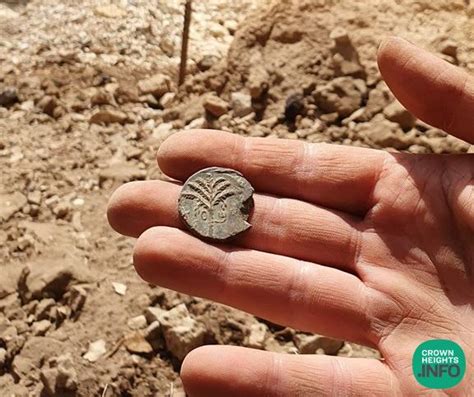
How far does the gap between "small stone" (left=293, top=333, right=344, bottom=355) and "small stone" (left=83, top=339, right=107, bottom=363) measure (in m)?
0.91

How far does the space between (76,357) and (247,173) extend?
45.1 inches

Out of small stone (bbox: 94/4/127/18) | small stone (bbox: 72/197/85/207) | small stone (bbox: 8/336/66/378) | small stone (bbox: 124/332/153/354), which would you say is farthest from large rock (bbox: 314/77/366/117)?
small stone (bbox: 8/336/66/378)

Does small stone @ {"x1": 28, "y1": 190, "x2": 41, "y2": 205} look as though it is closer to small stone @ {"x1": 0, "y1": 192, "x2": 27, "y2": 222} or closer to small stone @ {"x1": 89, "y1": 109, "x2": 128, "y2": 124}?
small stone @ {"x1": 0, "y1": 192, "x2": 27, "y2": 222}

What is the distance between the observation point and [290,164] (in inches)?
109

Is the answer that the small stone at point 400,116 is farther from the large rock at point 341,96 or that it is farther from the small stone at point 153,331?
the small stone at point 153,331

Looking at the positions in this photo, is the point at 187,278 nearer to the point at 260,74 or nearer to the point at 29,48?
the point at 260,74

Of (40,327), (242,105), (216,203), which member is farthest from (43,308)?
(242,105)

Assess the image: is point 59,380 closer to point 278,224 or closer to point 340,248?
point 278,224

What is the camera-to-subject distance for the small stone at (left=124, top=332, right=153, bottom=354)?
10.2 feet

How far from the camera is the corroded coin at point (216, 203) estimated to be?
2.67 metres

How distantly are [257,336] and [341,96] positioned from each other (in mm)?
1572

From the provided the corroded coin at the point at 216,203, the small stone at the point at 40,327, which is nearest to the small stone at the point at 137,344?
the small stone at the point at 40,327

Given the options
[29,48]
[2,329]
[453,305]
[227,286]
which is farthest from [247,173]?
[29,48]

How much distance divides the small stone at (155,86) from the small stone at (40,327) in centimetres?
167
